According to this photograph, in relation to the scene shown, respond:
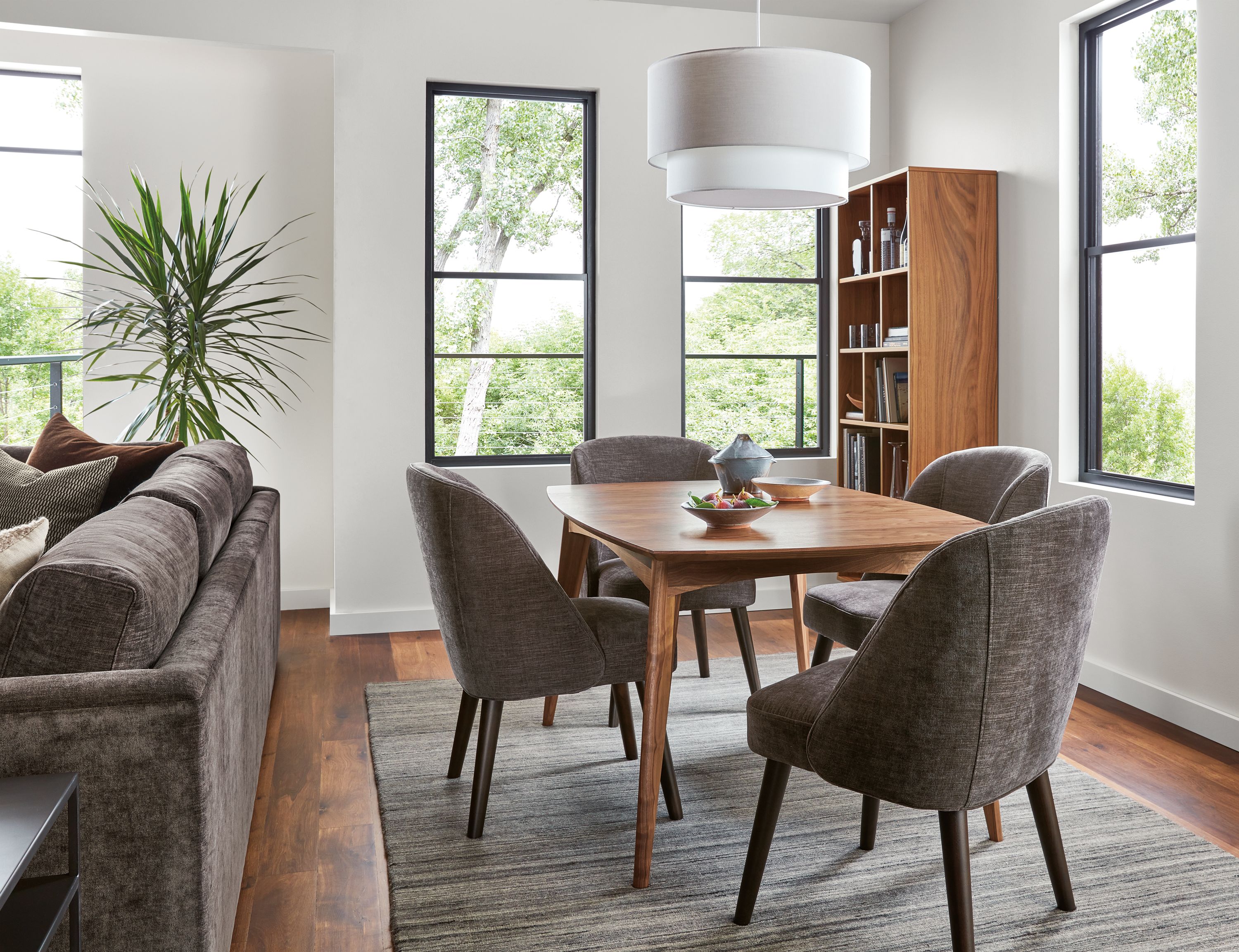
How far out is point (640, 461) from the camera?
3783 millimetres

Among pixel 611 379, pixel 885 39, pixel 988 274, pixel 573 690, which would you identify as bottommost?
pixel 573 690

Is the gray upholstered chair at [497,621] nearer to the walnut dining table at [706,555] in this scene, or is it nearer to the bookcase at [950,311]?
the walnut dining table at [706,555]

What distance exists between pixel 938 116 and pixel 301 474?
346 cm

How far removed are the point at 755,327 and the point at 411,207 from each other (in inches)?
69.5

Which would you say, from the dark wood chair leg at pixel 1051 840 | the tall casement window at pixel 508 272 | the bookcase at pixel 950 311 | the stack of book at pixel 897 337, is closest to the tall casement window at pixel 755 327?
the tall casement window at pixel 508 272

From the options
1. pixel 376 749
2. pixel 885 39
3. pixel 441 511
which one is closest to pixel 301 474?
pixel 376 749

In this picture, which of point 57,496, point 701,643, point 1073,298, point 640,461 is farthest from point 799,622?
point 57,496

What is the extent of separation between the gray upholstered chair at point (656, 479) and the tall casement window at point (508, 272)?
Result: 44.1 inches

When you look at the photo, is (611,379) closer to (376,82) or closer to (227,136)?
(376,82)

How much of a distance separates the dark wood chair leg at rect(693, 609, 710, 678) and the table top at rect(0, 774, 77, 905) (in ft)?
7.98

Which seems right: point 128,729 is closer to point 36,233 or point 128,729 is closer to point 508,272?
point 508,272

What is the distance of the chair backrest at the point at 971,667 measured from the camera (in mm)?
1648

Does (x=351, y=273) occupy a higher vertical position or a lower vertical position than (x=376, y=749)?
higher

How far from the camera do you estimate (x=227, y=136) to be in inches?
189
